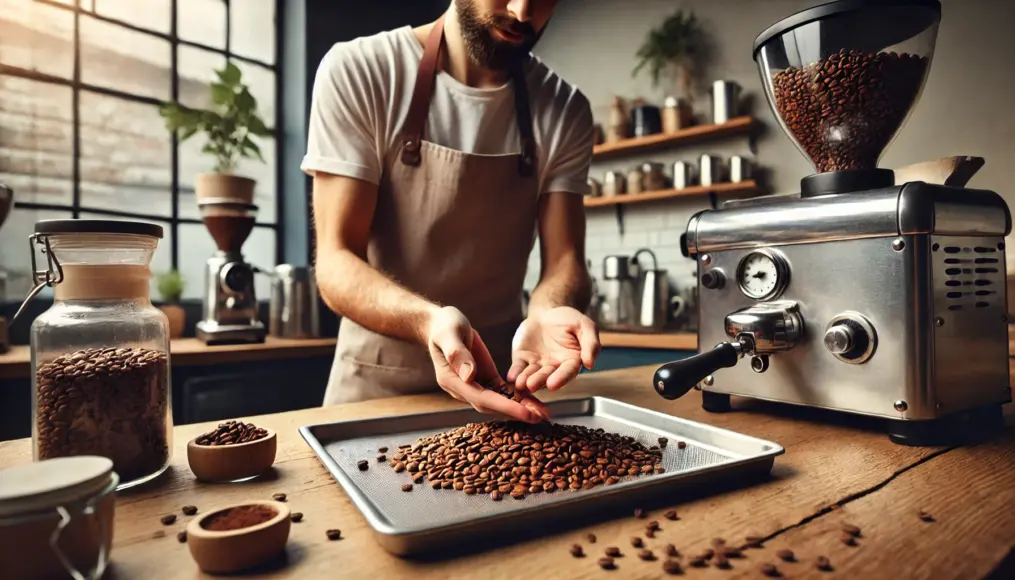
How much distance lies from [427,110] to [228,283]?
140cm

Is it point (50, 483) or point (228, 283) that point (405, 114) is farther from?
point (228, 283)

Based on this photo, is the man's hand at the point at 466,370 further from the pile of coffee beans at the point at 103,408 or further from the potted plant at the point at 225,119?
the potted plant at the point at 225,119

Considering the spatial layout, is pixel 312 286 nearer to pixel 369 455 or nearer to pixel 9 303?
pixel 9 303

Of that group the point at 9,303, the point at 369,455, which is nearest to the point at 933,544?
the point at 369,455

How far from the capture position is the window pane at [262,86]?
3.45 m

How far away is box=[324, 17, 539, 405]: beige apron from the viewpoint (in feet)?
5.08

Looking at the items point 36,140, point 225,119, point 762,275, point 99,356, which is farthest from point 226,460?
point 36,140

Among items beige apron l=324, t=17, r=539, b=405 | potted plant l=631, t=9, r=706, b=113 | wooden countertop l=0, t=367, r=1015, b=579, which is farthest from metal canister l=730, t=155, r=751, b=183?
wooden countertop l=0, t=367, r=1015, b=579

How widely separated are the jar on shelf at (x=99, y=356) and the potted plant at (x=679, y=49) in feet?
11.0

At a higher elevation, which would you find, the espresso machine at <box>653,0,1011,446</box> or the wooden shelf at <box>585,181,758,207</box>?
the wooden shelf at <box>585,181,758,207</box>

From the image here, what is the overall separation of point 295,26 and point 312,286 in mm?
1575

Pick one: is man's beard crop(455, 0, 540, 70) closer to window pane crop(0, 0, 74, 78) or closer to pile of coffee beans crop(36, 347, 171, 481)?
pile of coffee beans crop(36, 347, 171, 481)

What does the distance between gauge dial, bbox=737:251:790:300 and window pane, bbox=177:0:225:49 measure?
3234mm

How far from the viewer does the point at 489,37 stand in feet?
4.93
